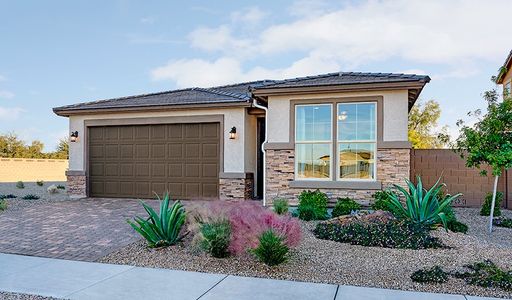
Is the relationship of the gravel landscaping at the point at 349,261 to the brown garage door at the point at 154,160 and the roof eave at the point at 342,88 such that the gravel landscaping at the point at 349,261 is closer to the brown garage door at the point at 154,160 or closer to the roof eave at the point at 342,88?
the roof eave at the point at 342,88

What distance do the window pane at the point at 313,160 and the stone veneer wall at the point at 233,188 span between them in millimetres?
2261

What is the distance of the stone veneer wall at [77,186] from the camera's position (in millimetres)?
14070

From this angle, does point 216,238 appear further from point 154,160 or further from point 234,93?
point 234,93

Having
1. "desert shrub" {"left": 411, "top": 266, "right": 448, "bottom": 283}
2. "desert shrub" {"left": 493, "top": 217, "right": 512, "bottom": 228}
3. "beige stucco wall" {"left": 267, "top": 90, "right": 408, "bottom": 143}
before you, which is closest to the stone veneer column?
"beige stucco wall" {"left": 267, "top": 90, "right": 408, "bottom": 143}

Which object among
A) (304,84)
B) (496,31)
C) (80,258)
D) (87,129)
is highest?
(496,31)

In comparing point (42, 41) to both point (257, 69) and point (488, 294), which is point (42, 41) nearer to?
Answer: point (257, 69)

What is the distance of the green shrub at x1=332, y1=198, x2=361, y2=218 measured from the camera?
9484 millimetres

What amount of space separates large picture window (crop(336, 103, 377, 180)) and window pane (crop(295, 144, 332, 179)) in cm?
35

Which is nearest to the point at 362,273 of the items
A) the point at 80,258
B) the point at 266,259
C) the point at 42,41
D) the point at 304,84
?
the point at 266,259

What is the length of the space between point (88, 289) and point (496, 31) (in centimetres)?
1476

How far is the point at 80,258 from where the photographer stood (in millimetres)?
6375

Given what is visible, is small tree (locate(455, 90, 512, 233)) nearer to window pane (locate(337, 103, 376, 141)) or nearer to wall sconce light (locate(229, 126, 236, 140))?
window pane (locate(337, 103, 376, 141))

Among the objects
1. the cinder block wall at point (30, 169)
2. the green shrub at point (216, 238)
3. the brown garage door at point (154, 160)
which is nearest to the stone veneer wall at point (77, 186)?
the brown garage door at point (154, 160)

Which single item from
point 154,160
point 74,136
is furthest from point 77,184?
point 154,160
